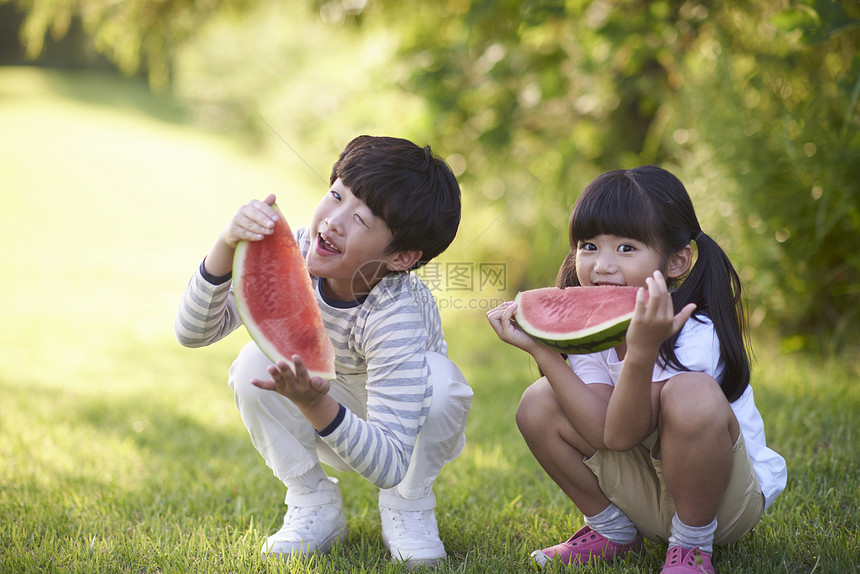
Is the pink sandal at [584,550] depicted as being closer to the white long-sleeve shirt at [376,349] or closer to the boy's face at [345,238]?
the white long-sleeve shirt at [376,349]

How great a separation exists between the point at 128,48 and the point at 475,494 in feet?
17.2

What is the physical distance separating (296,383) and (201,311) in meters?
0.63

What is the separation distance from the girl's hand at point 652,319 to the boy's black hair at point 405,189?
0.76 m

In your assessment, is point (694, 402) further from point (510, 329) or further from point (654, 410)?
point (510, 329)

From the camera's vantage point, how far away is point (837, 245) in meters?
4.60

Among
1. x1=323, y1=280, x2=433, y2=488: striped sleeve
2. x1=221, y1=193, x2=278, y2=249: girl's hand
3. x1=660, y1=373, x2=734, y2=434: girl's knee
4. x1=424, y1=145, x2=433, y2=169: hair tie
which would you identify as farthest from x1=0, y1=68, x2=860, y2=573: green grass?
x1=424, y1=145, x2=433, y2=169: hair tie

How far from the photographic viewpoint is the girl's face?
7.23ft

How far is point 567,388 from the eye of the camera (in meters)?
2.10

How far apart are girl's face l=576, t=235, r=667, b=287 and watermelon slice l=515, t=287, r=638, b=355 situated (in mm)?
84

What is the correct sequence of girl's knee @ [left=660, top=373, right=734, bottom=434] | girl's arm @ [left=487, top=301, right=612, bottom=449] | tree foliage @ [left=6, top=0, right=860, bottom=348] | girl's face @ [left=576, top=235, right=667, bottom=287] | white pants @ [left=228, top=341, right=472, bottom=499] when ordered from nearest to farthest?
girl's knee @ [left=660, top=373, right=734, bottom=434]
girl's arm @ [left=487, top=301, right=612, bottom=449]
girl's face @ [left=576, top=235, right=667, bottom=287]
white pants @ [left=228, top=341, right=472, bottom=499]
tree foliage @ [left=6, top=0, right=860, bottom=348]

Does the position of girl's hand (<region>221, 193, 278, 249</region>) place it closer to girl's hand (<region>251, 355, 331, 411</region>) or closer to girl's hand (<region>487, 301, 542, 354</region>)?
girl's hand (<region>251, 355, 331, 411</region>)

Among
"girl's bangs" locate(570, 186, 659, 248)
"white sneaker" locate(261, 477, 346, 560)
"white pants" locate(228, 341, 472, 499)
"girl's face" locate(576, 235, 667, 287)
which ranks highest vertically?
"girl's bangs" locate(570, 186, 659, 248)

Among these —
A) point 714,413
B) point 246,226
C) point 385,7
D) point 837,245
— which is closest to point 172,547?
point 246,226

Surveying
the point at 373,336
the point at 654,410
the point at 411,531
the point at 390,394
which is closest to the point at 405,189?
the point at 373,336
